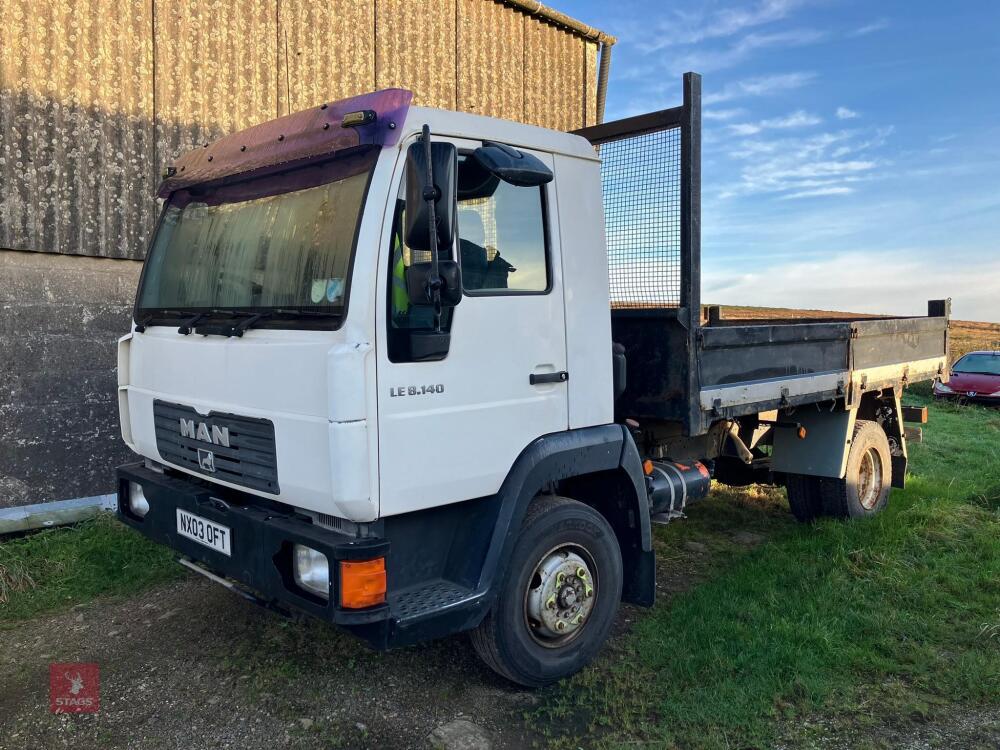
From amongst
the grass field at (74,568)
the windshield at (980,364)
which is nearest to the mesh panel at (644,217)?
the grass field at (74,568)

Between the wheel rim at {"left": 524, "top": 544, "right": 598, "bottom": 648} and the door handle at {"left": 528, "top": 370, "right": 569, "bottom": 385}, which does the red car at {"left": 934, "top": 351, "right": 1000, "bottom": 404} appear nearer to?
the wheel rim at {"left": 524, "top": 544, "right": 598, "bottom": 648}

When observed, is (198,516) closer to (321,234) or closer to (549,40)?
(321,234)

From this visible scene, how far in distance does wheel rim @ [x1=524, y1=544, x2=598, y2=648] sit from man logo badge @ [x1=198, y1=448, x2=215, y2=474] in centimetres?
148

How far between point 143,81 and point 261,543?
184 inches

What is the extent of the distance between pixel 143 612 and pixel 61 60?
408cm

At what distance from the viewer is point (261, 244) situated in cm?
333

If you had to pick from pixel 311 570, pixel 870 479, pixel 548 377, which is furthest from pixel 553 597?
pixel 870 479

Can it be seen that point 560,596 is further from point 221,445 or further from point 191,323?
point 191,323

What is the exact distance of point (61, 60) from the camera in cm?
565

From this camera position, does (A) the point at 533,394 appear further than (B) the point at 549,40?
No

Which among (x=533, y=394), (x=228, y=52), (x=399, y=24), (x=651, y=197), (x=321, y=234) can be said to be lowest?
(x=533, y=394)

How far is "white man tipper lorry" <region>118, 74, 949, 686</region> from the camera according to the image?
2795 millimetres

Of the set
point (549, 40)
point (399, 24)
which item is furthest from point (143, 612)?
point (549, 40)

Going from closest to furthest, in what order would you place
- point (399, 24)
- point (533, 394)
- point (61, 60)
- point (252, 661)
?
point (533, 394), point (252, 661), point (61, 60), point (399, 24)
